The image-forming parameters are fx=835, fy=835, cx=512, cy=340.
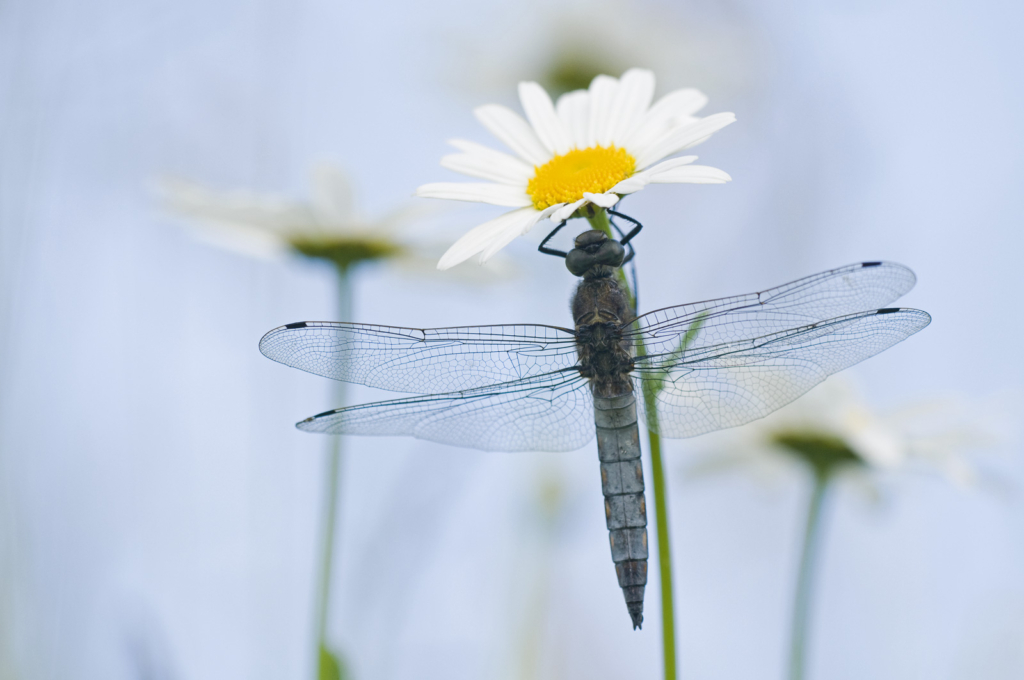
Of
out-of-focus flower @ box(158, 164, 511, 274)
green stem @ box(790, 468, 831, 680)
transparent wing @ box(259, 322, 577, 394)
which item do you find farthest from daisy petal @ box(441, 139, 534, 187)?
green stem @ box(790, 468, 831, 680)

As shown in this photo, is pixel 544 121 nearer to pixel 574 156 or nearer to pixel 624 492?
pixel 574 156

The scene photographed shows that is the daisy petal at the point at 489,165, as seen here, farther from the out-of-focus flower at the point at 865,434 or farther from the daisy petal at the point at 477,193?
the out-of-focus flower at the point at 865,434

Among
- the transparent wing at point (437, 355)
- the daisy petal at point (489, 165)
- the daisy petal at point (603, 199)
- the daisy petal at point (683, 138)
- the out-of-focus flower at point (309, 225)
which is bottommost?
the transparent wing at point (437, 355)

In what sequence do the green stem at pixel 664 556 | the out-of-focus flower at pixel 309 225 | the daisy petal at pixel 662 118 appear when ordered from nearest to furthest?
the green stem at pixel 664 556 < the daisy petal at pixel 662 118 < the out-of-focus flower at pixel 309 225

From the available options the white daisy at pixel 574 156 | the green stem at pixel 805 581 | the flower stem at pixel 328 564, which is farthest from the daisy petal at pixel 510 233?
the green stem at pixel 805 581

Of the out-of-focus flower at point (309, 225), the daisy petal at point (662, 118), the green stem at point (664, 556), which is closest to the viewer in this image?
the green stem at point (664, 556)

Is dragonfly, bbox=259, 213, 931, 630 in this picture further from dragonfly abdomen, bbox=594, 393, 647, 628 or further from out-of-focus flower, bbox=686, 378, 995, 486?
out-of-focus flower, bbox=686, 378, 995, 486

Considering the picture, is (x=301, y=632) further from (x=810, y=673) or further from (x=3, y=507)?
(x=810, y=673)

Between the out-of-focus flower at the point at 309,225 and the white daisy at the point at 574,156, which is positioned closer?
the white daisy at the point at 574,156
